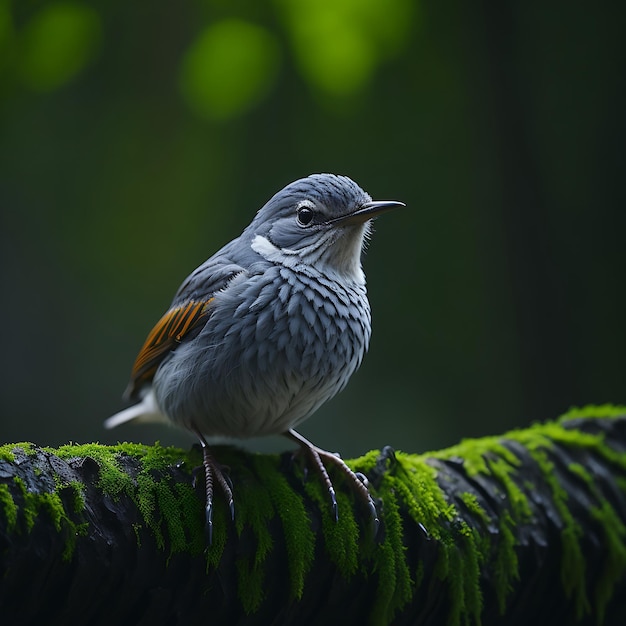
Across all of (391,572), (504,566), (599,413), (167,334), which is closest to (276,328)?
(167,334)

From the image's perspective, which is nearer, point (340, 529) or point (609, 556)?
point (340, 529)

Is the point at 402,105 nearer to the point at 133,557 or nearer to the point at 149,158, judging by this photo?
the point at 149,158

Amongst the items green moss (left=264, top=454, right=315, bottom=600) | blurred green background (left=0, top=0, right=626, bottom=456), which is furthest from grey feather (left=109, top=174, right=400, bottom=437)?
blurred green background (left=0, top=0, right=626, bottom=456)

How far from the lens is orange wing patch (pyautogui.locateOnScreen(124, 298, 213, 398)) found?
212 centimetres

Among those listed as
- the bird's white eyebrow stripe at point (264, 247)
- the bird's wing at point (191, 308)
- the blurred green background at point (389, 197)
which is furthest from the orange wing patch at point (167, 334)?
the blurred green background at point (389, 197)

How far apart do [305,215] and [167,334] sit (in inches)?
22.8

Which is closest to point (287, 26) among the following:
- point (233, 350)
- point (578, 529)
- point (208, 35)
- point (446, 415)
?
point (208, 35)

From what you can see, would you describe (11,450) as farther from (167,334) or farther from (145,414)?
(145,414)

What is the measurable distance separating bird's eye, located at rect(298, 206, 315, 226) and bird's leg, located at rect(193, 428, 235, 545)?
2.45 feet

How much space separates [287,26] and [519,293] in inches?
104

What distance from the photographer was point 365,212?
2.10 metres

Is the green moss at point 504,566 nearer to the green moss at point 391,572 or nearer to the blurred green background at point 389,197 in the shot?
the green moss at point 391,572

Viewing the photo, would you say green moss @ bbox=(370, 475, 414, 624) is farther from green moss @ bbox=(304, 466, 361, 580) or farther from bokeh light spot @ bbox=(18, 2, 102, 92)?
bokeh light spot @ bbox=(18, 2, 102, 92)

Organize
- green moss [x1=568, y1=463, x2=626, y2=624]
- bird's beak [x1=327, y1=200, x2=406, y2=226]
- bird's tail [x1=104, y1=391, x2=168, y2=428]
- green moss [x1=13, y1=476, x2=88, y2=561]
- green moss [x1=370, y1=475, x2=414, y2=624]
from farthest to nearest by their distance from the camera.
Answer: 1. bird's tail [x1=104, y1=391, x2=168, y2=428]
2. green moss [x1=568, y1=463, x2=626, y2=624]
3. bird's beak [x1=327, y1=200, x2=406, y2=226]
4. green moss [x1=370, y1=475, x2=414, y2=624]
5. green moss [x1=13, y1=476, x2=88, y2=561]
